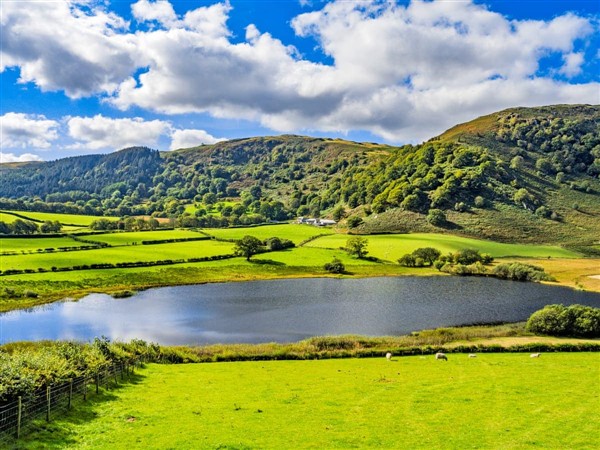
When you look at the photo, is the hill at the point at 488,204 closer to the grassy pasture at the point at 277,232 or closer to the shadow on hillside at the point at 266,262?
the grassy pasture at the point at 277,232

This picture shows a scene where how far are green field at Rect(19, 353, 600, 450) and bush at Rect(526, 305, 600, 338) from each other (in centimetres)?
1863

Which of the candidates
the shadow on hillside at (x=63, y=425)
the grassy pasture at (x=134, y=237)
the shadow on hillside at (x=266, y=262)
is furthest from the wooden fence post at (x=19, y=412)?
the grassy pasture at (x=134, y=237)

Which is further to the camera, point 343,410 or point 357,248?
point 357,248

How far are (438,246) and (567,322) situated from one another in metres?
77.9

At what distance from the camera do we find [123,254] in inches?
4316

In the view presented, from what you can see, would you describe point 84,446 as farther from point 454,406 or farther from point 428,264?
point 428,264

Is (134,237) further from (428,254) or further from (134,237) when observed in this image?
(428,254)

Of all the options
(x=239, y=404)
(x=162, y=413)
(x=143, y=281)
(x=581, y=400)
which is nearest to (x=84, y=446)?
(x=162, y=413)

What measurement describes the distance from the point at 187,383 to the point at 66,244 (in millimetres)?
101422

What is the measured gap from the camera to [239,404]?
26.5 meters

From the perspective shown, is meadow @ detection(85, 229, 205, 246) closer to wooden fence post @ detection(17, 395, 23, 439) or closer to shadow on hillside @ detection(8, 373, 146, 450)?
shadow on hillside @ detection(8, 373, 146, 450)

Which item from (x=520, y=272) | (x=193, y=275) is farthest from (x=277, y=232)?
(x=520, y=272)

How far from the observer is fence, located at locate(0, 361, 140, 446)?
19.5 meters

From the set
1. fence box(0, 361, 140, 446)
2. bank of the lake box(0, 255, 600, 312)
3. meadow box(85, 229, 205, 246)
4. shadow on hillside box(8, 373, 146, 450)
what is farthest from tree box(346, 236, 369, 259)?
shadow on hillside box(8, 373, 146, 450)
